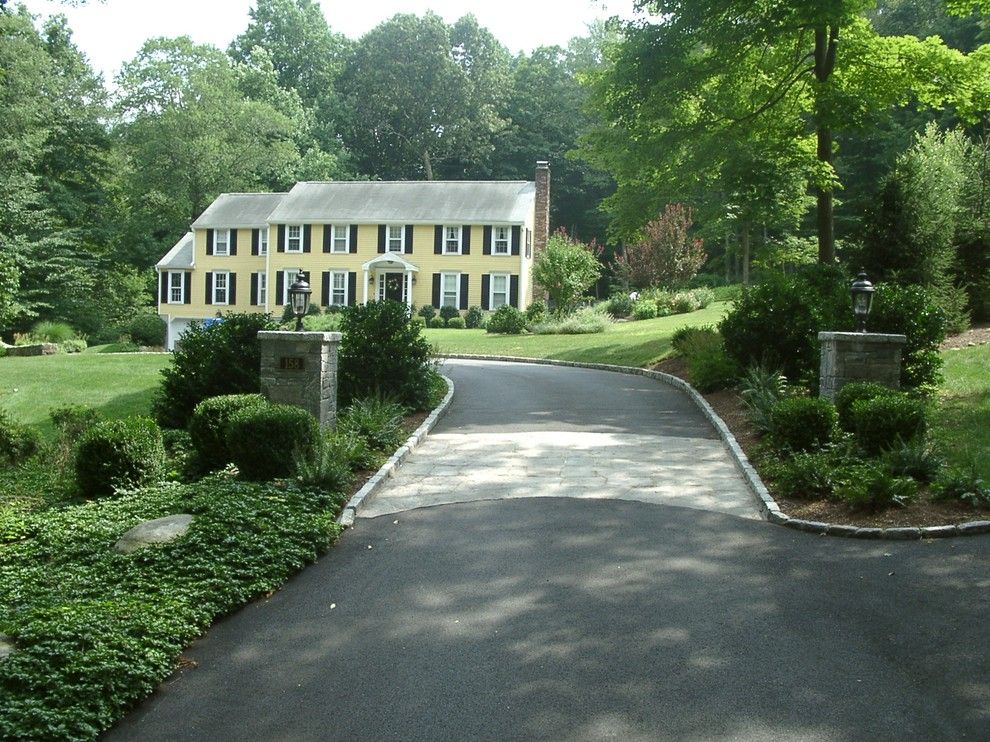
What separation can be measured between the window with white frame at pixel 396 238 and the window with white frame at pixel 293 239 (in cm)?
417

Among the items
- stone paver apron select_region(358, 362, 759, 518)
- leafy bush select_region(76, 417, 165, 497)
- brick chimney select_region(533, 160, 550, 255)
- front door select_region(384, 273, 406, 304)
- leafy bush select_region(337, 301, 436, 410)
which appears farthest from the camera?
brick chimney select_region(533, 160, 550, 255)

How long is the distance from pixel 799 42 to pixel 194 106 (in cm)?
3856

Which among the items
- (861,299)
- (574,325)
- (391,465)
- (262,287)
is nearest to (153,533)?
(391,465)

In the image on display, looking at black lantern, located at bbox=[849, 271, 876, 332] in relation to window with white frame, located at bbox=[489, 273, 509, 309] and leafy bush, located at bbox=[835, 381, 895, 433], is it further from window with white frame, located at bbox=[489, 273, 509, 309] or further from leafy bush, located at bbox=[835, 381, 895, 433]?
window with white frame, located at bbox=[489, 273, 509, 309]

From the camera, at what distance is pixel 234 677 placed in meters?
5.58

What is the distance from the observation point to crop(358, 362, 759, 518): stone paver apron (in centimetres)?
966

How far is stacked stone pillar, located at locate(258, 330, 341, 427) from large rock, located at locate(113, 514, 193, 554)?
365 centimetres

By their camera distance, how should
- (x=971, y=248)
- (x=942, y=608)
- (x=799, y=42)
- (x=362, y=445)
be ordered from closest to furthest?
(x=942, y=608) → (x=362, y=445) → (x=799, y=42) → (x=971, y=248)

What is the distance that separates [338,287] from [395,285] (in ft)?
9.32

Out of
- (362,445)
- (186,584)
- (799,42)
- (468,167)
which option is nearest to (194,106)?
(468,167)

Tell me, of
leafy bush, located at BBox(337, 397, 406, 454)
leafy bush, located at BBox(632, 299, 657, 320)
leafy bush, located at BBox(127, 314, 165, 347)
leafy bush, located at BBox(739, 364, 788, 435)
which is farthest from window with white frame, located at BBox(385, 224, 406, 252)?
leafy bush, located at BBox(337, 397, 406, 454)

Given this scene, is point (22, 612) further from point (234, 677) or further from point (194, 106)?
point (194, 106)

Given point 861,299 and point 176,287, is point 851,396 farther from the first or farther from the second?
point 176,287

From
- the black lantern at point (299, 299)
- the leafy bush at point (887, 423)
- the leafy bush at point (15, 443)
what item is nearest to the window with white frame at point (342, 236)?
the leafy bush at point (15, 443)
